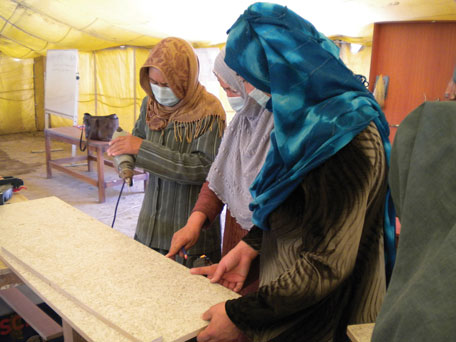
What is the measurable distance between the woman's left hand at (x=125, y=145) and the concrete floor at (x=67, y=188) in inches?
82.6

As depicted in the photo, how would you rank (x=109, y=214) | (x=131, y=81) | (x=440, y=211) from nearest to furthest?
(x=440, y=211), (x=109, y=214), (x=131, y=81)

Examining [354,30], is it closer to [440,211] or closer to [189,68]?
[189,68]

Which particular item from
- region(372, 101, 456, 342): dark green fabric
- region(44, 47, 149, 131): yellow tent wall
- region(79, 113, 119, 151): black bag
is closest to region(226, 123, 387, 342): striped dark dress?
region(372, 101, 456, 342): dark green fabric

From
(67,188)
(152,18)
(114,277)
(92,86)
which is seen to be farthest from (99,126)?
(114,277)

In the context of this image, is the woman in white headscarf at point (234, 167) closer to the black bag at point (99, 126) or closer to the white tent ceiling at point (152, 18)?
the white tent ceiling at point (152, 18)

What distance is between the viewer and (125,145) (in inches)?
69.2

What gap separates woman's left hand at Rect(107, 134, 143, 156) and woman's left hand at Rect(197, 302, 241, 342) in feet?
3.18

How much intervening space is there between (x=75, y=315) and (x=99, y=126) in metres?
3.98

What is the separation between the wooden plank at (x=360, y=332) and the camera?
2.81 ft

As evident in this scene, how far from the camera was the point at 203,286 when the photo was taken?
116 cm

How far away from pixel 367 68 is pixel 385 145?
3832 mm

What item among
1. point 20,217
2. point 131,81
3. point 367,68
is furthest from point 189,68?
point 131,81

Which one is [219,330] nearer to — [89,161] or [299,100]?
[299,100]

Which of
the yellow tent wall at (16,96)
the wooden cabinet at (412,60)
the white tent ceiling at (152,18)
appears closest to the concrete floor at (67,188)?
the yellow tent wall at (16,96)
